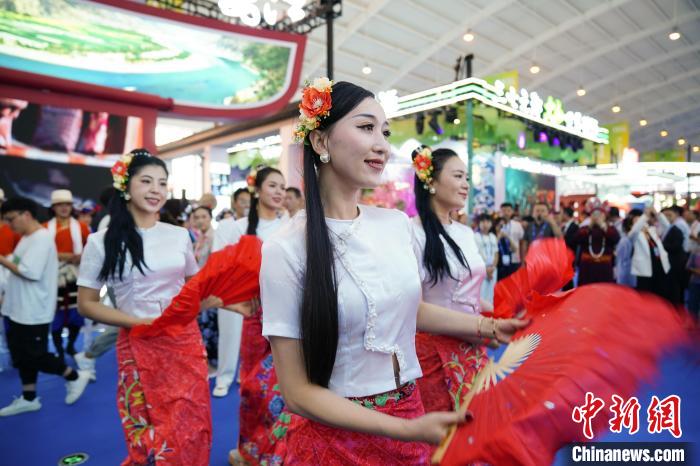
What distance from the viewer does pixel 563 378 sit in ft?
2.34

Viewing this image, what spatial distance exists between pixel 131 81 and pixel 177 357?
6534 mm

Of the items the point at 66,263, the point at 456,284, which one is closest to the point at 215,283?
the point at 456,284

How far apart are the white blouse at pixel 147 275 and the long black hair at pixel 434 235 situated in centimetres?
107

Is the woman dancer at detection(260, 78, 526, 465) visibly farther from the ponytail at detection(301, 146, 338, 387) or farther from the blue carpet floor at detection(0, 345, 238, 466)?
the blue carpet floor at detection(0, 345, 238, 466)

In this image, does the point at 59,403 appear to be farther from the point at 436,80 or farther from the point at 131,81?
the point at 436,80

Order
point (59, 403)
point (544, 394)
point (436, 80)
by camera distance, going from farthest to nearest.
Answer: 1. point (436, 80)
2. point (59, 403)
3. point (544, 394)

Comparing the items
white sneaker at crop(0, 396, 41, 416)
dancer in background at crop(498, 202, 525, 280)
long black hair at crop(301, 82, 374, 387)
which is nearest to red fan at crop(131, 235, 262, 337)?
long black hair at crop(301, 82, 374, 387)

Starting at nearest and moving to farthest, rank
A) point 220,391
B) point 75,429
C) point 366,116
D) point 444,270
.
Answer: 1. point 366,116
2. point 444,270
3. point 75,429
4. point 220,391

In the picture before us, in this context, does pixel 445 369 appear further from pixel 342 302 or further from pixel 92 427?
pixel 92 427

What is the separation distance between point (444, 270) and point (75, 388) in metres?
2.83

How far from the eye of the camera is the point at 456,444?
2.41ft

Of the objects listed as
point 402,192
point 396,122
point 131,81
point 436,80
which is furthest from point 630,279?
point 436,80

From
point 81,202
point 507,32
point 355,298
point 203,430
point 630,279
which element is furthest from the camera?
point 507,32

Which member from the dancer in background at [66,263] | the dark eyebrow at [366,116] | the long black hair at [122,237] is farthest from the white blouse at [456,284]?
the dancer in background at [66,263]
